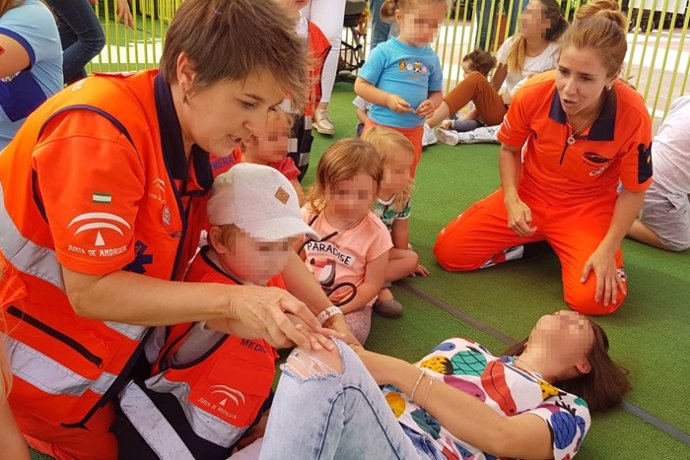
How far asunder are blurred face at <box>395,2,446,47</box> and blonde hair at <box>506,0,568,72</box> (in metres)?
1.87

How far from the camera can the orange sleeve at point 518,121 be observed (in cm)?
300

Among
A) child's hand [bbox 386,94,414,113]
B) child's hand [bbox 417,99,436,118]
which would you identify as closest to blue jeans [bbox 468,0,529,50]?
child's hand [bbox 417,99,436,118]

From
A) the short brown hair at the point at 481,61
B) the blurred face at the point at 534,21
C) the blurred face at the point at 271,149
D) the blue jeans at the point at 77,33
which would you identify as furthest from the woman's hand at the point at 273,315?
the short brown hair at the point at 481,61

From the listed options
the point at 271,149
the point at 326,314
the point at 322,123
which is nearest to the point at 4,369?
the point at 326,314

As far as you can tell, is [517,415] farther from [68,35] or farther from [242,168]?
[68,35]

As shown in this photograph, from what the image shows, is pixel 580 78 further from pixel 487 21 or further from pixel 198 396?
pixel 487 21

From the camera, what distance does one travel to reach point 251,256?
157cm

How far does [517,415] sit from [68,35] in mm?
3549

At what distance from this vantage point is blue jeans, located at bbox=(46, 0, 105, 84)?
365 cm

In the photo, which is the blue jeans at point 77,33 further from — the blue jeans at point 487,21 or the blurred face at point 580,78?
the blue jeans at point 487,21

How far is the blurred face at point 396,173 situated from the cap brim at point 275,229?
120 cm

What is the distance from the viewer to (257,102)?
4.24 feet

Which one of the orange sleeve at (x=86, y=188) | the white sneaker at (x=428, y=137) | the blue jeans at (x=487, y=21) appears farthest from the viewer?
the blue jeans at (x=487, y=21)

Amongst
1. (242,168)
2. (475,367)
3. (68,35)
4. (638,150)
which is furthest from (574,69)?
(68,35)
